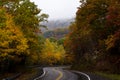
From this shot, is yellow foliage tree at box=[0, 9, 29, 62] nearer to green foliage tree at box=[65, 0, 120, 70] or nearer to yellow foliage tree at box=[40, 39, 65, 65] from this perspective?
green foliage tree at box=[65, 0, 120, 70]

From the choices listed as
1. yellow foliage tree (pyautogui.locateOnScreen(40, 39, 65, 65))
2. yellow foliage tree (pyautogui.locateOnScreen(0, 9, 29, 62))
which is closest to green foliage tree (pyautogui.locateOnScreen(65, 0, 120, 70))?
yellow foliage tree (pyautogui.locateOnScreen(0, 9, 29, 62))

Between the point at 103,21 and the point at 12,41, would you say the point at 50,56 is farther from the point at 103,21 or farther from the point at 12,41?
the point at 12,41

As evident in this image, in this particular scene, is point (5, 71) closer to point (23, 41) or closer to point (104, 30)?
point (23, 41)

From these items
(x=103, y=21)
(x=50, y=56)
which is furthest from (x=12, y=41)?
(x=50, y=56)

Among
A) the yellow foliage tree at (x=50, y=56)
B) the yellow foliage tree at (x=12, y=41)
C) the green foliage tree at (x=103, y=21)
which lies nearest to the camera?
the green foliage tree at (x=103, y=21)

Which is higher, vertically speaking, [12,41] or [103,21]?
[103,21]

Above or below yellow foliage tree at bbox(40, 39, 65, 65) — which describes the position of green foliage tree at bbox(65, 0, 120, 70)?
above

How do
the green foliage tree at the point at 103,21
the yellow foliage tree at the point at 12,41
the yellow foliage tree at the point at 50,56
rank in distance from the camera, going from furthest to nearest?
the yellow foliage tree at the point at 50,56 → the yellow foliage tree at the point at 12,41 → the green foliage tree at the point at 103,21

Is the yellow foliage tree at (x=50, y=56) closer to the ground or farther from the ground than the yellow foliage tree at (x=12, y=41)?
closer to the ground

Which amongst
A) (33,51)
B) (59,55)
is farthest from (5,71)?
(59,55)

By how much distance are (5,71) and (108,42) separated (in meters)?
20.0

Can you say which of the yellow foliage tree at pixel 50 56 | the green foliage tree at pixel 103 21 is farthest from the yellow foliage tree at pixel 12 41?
the yellow foliage tree at pixel 50 56

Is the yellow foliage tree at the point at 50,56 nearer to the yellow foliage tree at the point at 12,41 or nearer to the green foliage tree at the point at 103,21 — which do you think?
the green foliage tree at the point at 103,21

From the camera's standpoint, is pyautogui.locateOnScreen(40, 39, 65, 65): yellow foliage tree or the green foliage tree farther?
pyautogui.locateOnScreen(40, 39, 65, 65): yellow foliage tree
